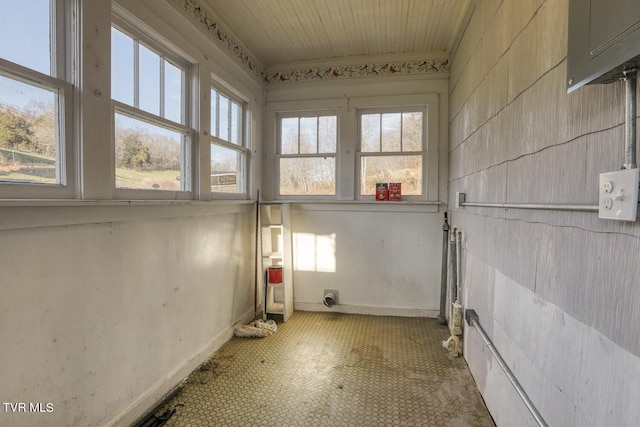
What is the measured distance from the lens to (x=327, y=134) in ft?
11.7

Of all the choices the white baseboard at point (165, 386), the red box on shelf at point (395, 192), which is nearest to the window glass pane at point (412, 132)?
the red box on shelf at point (395, 192)

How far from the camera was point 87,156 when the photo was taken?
1481 mm

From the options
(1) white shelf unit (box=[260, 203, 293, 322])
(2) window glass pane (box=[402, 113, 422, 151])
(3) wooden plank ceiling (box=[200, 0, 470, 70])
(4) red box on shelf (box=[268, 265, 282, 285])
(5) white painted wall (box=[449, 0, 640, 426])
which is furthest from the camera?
(2) window glass pane (box=[402, 113, 422, 151])

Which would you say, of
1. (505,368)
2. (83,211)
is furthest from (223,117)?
(505,368)

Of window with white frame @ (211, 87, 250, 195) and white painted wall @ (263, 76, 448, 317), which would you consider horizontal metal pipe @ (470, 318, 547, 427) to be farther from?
window with white frame @ (211, 87, 250, 195)

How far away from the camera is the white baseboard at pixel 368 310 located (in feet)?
11.0

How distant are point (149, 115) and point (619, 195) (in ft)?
7.04

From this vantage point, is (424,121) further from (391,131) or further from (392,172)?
(392,172)

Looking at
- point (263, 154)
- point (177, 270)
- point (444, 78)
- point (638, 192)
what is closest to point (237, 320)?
point (177, 270)

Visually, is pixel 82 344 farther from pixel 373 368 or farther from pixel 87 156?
pixel 373 368

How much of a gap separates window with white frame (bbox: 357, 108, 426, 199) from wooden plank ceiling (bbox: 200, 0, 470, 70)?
62cm

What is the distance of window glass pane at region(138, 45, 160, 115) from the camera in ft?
6.23

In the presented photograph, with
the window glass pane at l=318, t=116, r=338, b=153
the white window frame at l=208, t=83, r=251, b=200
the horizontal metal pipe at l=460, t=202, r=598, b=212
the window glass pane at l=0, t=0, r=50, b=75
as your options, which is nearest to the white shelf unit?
the white window frame at l=208, t=83, r=251, b=200

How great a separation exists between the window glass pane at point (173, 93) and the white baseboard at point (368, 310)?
2279mm
